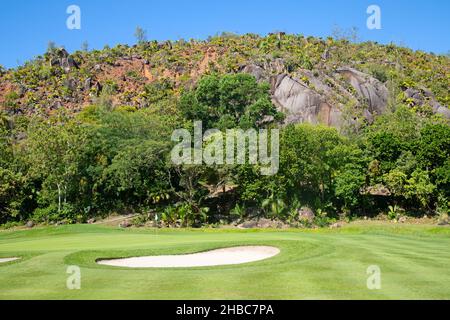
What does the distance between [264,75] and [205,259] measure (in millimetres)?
68810

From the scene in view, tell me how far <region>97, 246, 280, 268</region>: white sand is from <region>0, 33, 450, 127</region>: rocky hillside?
54955 millimetres

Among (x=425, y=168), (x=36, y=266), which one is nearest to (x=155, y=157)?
(x=425, y=168)

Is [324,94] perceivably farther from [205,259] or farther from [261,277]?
[261,277]

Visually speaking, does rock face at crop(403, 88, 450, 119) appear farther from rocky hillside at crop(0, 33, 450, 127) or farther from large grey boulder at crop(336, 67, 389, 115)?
large grey boulder at crop(336, 67, 389, 115)

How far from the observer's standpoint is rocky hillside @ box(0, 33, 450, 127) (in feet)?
266

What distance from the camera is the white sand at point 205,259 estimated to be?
698 inches

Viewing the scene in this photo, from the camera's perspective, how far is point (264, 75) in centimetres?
8475

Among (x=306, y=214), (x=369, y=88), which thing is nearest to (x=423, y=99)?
(x=369, y=88)

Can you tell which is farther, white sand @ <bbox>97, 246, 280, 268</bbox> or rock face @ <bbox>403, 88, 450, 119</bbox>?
rock face @ <bbox>403, 88, 450, 119</bbox>

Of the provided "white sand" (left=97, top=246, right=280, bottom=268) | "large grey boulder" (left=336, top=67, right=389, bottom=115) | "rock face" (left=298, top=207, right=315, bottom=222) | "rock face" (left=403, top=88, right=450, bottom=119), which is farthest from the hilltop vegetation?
"white sand" (left=97, top=246, right=280, bottom=268)

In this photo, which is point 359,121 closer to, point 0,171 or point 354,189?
point 354,189

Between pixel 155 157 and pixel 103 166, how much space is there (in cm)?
665

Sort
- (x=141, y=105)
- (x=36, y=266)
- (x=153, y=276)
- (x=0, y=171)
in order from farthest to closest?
(x=141, y=105) → (x=0, y=171) → (x=36, y=266) → (x=153, y=276)

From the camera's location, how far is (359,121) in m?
73.0
